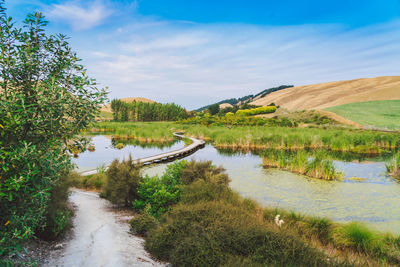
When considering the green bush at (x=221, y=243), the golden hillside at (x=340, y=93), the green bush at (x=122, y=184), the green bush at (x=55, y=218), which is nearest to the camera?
the green bush at (x=221, y=243)

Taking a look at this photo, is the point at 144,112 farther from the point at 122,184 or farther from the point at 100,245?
the point at 100,245

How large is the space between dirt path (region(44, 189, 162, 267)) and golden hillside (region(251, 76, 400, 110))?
55636mm

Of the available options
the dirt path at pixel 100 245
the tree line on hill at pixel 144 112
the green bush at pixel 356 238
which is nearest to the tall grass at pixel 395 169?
the green bush at pixel 356 238

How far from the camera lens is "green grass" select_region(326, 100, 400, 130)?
34.5 metres

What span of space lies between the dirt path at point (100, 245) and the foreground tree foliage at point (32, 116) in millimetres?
1481

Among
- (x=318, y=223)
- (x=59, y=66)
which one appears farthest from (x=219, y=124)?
(x=59, y=66)

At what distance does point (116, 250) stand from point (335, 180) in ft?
31.3

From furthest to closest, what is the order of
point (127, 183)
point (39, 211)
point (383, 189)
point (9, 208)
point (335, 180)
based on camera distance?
1. point (335, 180)
2. point (383, 189)
3. point (127, 183)
4. point (39, 211)
5. point (9, 208)

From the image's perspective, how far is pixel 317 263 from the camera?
326cm

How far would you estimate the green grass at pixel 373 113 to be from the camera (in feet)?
113

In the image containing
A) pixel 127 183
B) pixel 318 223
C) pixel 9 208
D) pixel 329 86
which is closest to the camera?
pixel 9 208

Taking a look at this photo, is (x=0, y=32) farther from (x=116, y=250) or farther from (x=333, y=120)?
(x=333, y=120)

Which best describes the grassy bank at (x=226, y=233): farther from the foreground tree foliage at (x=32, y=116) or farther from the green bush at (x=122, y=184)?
the foreground tree foliage at (x=32, y=116)

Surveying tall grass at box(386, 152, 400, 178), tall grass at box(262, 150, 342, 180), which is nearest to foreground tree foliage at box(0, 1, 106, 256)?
tall grass at box(262, 150, 342, 180)
